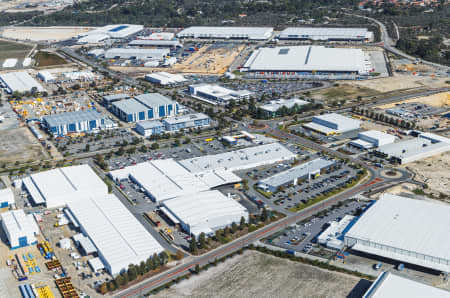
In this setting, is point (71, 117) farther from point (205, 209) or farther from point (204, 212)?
point (204, 212)

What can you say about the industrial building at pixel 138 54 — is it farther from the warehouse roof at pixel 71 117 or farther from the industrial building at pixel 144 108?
the warehouse roof at pixel 71 117

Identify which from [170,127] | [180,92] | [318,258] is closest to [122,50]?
[180,92]

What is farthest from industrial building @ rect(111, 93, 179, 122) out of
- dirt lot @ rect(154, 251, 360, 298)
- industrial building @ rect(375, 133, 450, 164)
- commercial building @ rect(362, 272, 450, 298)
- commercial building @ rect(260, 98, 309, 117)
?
commercial building @ rect(362, 272, 450, 298)

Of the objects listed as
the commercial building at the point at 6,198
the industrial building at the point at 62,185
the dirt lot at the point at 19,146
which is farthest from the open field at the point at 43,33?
the commercial building at the point at 6,198

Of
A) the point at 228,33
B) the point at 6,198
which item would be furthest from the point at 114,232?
the point at 228,33

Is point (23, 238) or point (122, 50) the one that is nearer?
point (23, 238)

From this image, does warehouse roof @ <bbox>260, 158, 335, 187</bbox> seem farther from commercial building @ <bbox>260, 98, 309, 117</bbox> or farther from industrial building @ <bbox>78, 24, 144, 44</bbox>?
industrial building @ <bbox>78, 24, 144, 44</bbox>

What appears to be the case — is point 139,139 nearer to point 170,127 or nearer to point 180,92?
point 170,127
